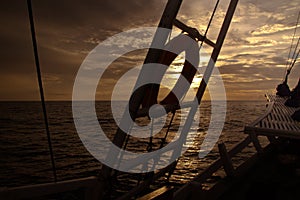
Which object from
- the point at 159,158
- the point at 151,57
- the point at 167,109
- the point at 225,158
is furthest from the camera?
the point at 225,158

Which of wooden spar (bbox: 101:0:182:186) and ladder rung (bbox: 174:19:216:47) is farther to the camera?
ladder rung (bbox: 174:19:216:47)

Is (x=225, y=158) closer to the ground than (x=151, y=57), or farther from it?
closer to the ground

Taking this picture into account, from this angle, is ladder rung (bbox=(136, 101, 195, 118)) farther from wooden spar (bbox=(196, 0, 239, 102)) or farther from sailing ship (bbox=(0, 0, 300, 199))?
wooden spar (bbox=(196, 0, 239, 102))

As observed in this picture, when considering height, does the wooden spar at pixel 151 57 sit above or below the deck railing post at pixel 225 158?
Answer: above

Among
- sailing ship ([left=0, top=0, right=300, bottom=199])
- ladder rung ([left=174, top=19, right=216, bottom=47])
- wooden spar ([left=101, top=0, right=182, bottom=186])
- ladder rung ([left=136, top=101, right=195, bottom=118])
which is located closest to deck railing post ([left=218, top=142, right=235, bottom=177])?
sailing ship ([left=0, top=0, right=300, bottom=199])

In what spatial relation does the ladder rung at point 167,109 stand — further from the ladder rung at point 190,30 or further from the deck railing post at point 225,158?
the ladder rung at point 190,30

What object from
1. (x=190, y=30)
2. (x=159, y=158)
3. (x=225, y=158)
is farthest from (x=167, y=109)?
(x=225, y=158)

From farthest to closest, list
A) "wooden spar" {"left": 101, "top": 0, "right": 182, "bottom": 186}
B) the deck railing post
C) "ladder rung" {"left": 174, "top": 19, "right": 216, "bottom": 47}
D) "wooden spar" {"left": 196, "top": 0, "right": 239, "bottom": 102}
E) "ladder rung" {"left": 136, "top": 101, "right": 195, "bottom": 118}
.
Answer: "wooden spar" {"left": 196, "top": 0, "right": 239, "bottom": 102} < the deck railing post < "ladder rung" {"left": 174, "top": 19, "right": 216, "bottom": 47} < "ladder rung" {"left": 136, "top": 101, "right": 195, "bottom": 118} < "wooden spar" {"left": 101, "top": 0, "right": 182, "bottom": 186}

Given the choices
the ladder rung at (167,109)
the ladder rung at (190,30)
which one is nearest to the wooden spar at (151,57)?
the ladder rung at (167,109)

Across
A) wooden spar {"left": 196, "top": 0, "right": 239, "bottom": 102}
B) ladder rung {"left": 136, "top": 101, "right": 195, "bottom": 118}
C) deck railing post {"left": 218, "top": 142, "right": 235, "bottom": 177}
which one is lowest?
deck railing post {"left": 218, "top": 142, "right": 235, "bottom": 177}

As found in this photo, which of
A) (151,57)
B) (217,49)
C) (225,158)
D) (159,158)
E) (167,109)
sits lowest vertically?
(225,158)

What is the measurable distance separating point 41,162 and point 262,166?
1994cm

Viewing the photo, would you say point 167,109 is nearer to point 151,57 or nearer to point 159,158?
point 159,158

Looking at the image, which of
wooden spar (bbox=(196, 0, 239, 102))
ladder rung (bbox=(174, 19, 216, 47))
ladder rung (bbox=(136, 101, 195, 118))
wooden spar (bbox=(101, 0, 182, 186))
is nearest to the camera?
wooden spar (bbox=(101, 0, 182, 186))
